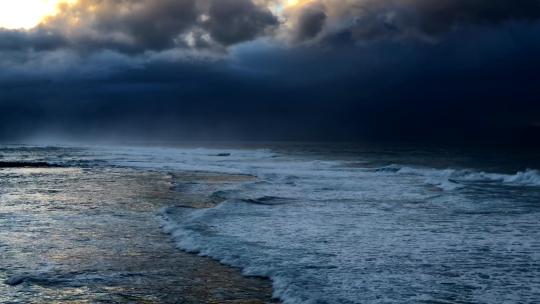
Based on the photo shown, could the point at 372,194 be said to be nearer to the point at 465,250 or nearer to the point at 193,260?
the point at 465,250

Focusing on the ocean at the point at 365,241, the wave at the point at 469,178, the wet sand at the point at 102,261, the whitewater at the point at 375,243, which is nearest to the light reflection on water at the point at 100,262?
the wet sand at the point at 102,261

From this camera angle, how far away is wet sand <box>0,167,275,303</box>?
336 inches

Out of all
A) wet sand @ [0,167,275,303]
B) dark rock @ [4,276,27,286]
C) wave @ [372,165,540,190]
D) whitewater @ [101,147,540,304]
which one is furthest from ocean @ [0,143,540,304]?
wave @ [372,165,540,190]

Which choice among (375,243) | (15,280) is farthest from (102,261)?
(375,243)

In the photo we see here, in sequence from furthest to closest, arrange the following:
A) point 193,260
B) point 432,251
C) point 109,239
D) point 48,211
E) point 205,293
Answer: point 48,211 < point 109,239 < point 432,251 < point 193,260 < point 205,293

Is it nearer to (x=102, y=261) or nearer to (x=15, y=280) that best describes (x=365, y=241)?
(x=102, y=261)

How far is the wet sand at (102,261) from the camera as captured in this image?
28.0ft

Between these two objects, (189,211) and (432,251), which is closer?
(432,251)

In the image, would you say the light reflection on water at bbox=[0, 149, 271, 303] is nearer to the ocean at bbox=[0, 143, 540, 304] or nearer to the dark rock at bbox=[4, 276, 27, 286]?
the dark rock at bbox=[4, 276, 27, 286]

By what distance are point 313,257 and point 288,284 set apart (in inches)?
89.3

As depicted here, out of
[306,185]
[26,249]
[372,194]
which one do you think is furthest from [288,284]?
[306,185]

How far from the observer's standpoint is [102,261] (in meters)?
10.7

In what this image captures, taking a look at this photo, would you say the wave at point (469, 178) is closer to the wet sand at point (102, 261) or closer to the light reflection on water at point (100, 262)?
the wet sand at point (102, 261)

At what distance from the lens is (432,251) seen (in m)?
12.0
